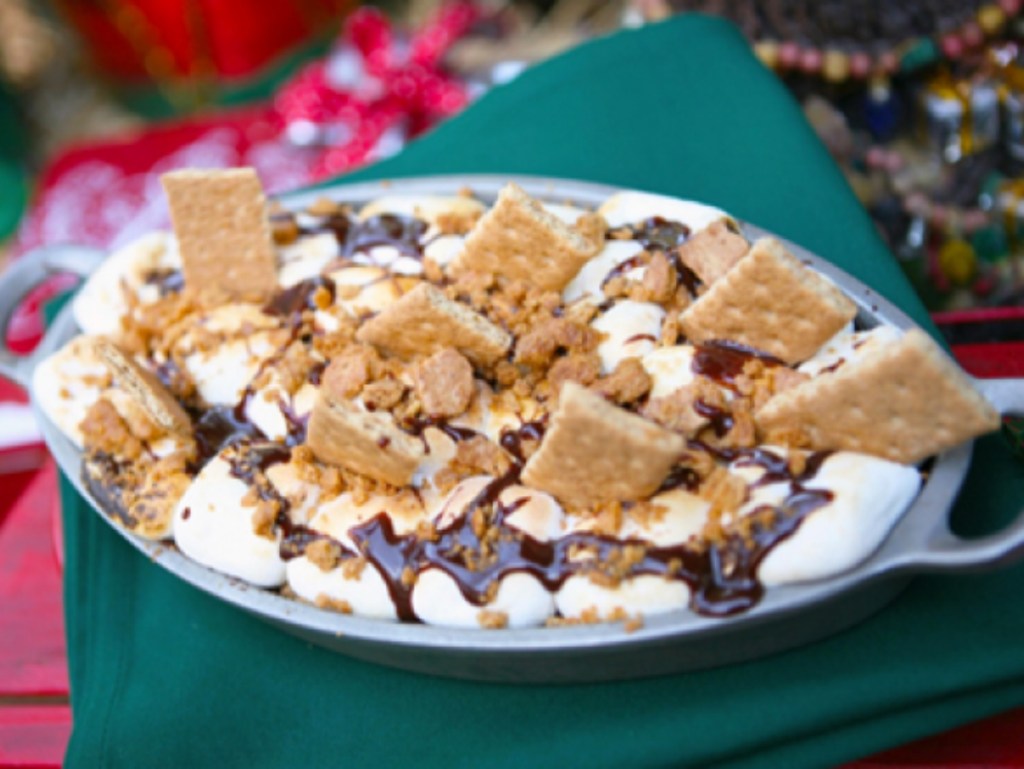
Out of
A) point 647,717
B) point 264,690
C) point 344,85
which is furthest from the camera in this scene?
point 344,85

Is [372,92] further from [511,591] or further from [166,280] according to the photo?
[511,591]

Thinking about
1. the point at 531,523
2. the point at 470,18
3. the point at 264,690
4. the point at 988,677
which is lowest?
the point at 264,690

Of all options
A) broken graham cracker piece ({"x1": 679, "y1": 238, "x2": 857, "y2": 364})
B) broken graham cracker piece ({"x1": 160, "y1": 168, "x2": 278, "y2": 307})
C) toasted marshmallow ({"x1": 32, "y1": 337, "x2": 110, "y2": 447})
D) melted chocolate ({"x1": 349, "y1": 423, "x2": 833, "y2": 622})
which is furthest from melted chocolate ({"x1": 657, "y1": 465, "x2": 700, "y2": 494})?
toasted marshmallow ({"x1": 32, "y1": 337, "x2": 110, "y2": 447})

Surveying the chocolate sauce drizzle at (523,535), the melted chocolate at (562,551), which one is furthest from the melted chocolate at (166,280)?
the melted chocolate at (562,551)

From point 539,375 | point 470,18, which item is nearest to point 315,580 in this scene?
point 539,375

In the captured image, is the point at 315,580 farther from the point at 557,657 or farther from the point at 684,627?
the point at 684,627

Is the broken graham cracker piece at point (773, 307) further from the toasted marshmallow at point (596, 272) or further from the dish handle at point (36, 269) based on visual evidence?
the dish handle at point (36, 269)
